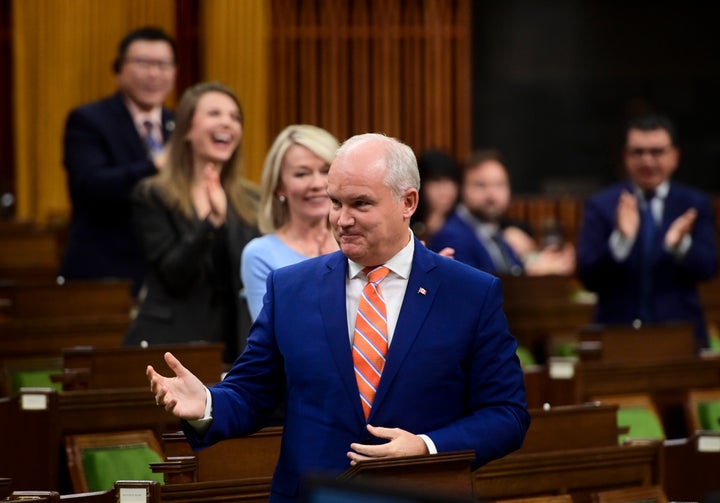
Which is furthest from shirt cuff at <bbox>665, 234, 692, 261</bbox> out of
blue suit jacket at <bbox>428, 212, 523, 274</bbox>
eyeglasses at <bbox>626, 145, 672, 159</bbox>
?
blue suit jacket at <bbox>428, 212, 523, 274</bbox>

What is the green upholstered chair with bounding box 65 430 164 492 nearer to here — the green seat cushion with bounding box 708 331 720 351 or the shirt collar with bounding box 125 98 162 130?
the shirt collar with bounding box 125 98 162 130

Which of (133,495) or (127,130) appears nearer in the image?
(133,495)

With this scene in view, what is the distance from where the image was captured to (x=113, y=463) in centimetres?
366

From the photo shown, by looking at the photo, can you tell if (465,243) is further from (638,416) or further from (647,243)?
(638,416)

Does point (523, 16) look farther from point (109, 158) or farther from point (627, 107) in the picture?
point (109, 158)

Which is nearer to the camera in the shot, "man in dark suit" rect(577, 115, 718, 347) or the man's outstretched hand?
the man's outstretched hand

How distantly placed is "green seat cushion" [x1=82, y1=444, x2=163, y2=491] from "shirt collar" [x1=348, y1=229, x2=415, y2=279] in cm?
120

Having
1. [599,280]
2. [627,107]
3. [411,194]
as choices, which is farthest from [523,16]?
[411,194]

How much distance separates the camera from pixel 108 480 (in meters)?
3.62

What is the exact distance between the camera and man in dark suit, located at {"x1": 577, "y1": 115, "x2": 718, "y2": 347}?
17.0ft

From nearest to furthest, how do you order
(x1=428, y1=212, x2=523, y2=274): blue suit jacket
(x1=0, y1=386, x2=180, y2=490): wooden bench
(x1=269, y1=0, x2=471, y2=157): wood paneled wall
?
(x1=0, y1=386, x2=180, y2=490): wooden bench < (x1=428, y1=212, x2=523, y2=274): blue suit jacket < (x1=269, y1=0, x2=471, y2=157): wood paneled wall

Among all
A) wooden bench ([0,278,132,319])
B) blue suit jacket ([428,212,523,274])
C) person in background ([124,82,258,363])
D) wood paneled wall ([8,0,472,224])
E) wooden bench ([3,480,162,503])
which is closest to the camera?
wooden bench ([3,480,162,503])

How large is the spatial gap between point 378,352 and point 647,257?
9.45ft

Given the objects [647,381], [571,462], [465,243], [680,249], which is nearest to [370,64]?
[465,243]
